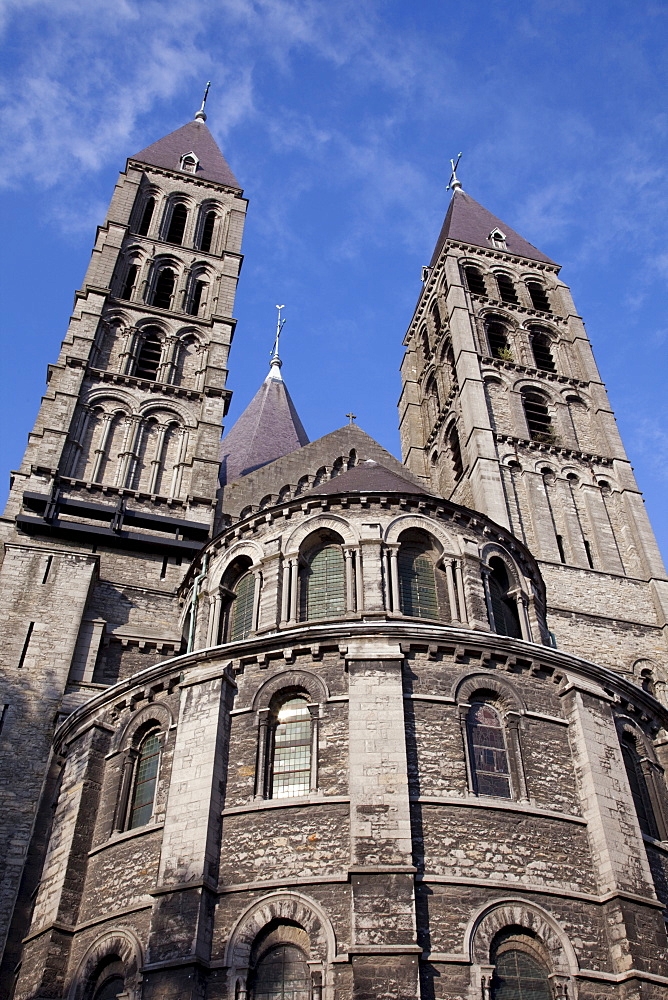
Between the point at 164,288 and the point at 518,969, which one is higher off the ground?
the point at 164,288

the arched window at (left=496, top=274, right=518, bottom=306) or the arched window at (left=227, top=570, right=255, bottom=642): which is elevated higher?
the arched window at (left=496, top=274, right=518, bottom=306)

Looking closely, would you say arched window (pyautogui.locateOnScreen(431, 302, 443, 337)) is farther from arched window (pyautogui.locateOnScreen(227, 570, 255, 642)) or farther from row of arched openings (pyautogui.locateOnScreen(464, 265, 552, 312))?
arched window (pyautogui.locateOnScreen(227, 570, 255, 642))

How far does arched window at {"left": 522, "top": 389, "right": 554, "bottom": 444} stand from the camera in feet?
127

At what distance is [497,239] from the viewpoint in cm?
5078

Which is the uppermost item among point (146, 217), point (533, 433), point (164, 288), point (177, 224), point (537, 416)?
point (177, 224)

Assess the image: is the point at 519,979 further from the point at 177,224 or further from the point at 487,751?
the point at 177,224

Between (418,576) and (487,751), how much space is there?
16.1 ft

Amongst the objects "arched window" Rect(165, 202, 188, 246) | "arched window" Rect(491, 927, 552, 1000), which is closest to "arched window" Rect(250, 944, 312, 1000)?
"arched window" Rect(491, 927, 552, 1000)

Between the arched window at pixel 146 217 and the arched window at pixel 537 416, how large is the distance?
17.4 m

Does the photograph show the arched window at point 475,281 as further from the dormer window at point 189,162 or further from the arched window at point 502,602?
the arched window at point 502,602

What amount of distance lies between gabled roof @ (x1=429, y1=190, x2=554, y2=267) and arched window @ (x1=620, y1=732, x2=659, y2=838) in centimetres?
3591

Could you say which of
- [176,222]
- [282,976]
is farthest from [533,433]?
[282,976]

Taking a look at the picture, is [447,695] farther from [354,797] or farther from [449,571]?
[449,571]

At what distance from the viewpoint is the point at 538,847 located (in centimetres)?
1470
